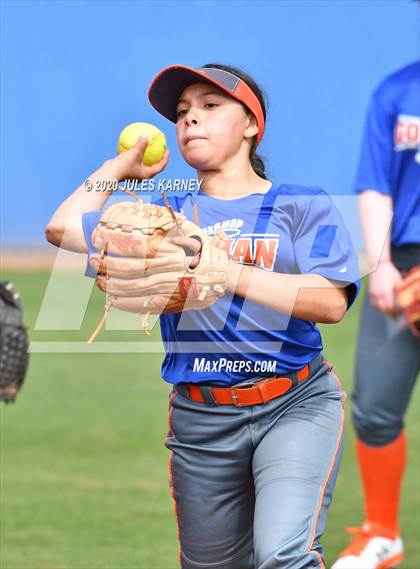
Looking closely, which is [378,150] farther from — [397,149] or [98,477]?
[98,477]

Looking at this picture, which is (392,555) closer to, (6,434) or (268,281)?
(268,281)

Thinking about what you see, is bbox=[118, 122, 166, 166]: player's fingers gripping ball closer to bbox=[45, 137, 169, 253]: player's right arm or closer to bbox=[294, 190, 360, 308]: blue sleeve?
bbox=[45, 137, 169, 253]: player's right arm

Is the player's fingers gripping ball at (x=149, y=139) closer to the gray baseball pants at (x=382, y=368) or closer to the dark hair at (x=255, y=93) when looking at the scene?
the dark hair at (x=255, y=93)

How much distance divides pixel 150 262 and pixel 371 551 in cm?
177

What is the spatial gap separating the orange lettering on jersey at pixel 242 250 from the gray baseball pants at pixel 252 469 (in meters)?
0.36

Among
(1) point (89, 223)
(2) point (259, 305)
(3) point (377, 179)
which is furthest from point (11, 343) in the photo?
(3) point (377, 179)

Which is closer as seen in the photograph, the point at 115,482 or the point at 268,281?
the point at 268,281

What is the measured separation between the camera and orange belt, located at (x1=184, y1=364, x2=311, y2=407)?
2992 millimetres

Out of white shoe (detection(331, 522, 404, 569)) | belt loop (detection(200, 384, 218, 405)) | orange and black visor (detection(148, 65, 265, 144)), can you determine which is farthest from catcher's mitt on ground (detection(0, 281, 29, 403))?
white shoe (detection(331, 522, 404, 569))

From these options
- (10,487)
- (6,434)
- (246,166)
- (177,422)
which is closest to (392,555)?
(177,422)

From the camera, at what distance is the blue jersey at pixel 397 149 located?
12.1 ft

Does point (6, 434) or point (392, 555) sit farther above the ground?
point (392, 555)

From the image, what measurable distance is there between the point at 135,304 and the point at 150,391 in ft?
17.3

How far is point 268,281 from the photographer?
112 inches
